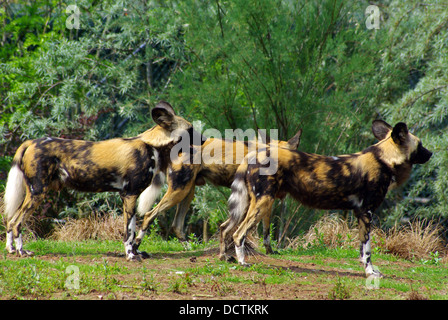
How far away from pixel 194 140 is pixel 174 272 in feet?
5.98

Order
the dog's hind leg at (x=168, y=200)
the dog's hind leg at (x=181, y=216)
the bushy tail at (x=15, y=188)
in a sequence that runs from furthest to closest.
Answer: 1. the dog's hind leg at (x=181, y=216)
2. the dog's hind leg at (x=168, y=200)
3. the bushy tail at (x=15, y=188)

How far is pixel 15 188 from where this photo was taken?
6266 millimetres

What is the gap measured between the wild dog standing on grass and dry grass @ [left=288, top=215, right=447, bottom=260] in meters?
1.83

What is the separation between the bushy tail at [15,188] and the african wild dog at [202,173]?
1446mm

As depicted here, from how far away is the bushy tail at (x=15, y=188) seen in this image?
246 inches

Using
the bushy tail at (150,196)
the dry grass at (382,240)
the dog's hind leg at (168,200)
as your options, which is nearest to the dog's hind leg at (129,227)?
the dog's hind leg at (168,200)

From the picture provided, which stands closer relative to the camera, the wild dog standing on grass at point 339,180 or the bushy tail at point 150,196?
the wild dog standing on grass at point 339,180

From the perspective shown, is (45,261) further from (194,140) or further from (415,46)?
(415,46)

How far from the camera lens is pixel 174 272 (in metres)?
5.47

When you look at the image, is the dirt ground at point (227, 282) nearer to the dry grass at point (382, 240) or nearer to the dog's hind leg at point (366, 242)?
the dog's hind leg at point (366, 242)

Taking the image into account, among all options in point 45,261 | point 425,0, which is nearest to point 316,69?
point 425,0

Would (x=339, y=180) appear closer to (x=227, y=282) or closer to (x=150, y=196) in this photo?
(x=227, y=282)

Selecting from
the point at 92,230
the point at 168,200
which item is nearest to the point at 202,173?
the point at 168,200

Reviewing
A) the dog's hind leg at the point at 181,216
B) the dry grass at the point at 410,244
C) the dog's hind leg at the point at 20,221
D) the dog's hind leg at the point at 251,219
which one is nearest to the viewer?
the dog's hind leg at the point at 251,219
